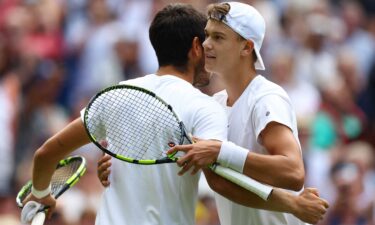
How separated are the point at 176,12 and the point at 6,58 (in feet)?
19.0

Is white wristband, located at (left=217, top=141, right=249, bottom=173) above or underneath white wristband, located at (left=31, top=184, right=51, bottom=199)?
above

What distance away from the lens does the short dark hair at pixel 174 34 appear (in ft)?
18.9

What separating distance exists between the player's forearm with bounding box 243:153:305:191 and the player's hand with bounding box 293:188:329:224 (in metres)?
0.13

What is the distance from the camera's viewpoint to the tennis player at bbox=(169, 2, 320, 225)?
545 centimetres

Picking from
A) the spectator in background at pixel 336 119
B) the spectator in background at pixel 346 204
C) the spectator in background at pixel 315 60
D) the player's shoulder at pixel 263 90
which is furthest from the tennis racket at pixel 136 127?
the spectator in background at pixel 315 60

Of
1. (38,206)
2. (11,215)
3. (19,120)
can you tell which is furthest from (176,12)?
(19,120)

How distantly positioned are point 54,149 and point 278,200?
120cm

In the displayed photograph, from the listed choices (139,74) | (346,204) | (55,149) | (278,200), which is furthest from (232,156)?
(139,74)

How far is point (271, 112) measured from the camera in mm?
5633

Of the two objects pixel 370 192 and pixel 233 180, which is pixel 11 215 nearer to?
pixel 370 192

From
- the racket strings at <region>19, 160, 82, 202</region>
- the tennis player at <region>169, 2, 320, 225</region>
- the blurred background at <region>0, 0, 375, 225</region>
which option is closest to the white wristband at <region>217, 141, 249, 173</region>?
the tennis player at <region>169, 2, 320, 225</region>

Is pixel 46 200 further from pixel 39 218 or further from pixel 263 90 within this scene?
pixel 263 90

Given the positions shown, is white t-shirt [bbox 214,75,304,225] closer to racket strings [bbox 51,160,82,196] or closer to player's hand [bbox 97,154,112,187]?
player's hand [bbox 97,154,112,187]

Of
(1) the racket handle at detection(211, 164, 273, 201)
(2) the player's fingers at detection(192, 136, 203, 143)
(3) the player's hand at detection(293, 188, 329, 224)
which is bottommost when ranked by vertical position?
(3) the player's hand at detection(293, 188, 329, 224)
